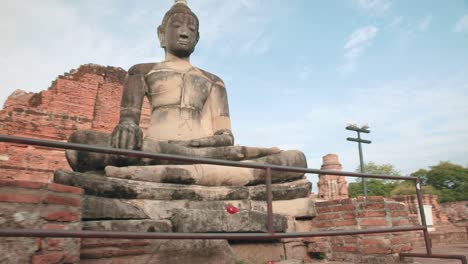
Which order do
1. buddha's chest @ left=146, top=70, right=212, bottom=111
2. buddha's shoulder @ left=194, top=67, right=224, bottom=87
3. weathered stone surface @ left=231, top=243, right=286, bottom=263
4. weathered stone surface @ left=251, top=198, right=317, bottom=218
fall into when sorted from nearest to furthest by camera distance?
weathered stone surface @ left=231, top=243, right=286, bottom=263 < weathered stone surface @ left=251, top=198, right=317, bottom=218 < buddha's chest @ left=146, top=70, right=212, bottom=111 < buddha's shoulder @ left=194, top=67, right=224, bottom=87

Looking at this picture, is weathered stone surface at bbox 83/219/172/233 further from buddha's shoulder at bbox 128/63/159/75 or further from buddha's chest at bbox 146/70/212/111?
buddha's shoulder at bbox 128/63/159/75

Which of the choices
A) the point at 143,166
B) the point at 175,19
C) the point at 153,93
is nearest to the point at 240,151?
the point at 143,166

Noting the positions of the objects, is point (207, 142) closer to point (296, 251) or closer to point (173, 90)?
point (173, 90)

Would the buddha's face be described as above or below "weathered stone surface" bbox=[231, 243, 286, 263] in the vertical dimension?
above

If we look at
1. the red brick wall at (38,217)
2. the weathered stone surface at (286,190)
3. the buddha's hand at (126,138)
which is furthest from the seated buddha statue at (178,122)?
the red brick wall at (38,217)

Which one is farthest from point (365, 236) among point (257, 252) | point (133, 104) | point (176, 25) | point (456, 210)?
point (456, 210)

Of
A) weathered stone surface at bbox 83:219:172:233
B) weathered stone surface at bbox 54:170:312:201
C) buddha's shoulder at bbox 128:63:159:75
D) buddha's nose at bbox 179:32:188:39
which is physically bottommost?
weathered stone surface at bbox 83:219:172:233

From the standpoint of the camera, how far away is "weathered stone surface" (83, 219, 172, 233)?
215cm

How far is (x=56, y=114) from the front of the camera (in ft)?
28.7

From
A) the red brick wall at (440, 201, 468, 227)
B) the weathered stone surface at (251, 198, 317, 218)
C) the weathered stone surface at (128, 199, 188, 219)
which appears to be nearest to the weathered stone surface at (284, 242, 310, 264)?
the weathered stone surface at (251, 198, 317, 218)

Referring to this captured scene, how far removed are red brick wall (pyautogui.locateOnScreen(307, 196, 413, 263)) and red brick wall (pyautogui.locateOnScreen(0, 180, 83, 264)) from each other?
2157 mm

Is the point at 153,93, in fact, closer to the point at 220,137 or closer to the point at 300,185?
the point at 220,137

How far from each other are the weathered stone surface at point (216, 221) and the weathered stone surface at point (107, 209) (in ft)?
0.88

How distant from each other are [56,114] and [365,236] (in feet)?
25.6
